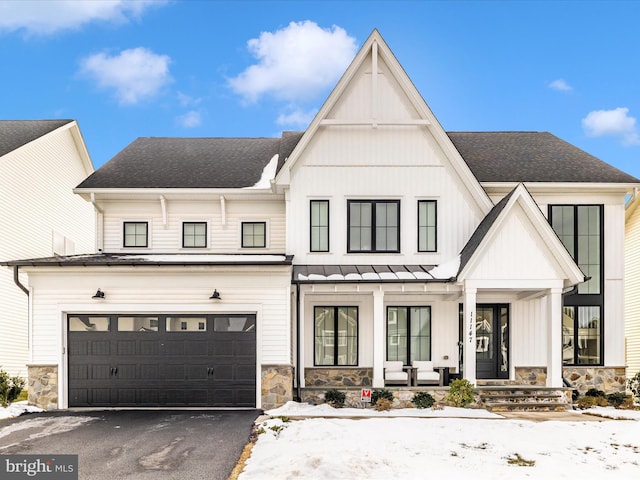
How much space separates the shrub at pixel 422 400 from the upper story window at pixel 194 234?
27.8 ft

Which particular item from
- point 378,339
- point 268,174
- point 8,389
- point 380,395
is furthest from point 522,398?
point 8,389

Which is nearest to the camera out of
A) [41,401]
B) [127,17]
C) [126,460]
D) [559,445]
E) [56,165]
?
[126,460]

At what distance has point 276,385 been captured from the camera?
15.3 m

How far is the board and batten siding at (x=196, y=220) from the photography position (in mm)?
19375

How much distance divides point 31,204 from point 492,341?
652 inches

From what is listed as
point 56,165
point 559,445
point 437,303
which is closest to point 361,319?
point 437,303

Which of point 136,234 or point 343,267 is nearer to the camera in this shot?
point 343,267

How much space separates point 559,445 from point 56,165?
66.5 feet

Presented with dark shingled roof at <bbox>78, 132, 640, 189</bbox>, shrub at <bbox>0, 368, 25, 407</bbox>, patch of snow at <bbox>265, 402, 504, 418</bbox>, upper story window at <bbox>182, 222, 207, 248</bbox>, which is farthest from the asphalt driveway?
dark shingled roof at <bbox>78, 132, 640, 189</bbox>

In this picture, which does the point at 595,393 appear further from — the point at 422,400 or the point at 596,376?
the point at 422,400

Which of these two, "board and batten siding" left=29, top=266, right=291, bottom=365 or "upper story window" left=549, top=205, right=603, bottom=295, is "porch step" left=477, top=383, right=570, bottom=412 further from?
"board and batten siding" left=29, top=266, right=291, bottom=365

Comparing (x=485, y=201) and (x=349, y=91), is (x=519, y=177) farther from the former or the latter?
(x=349, y=91)

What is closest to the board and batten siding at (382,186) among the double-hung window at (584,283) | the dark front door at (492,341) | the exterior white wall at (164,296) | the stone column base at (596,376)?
the dark front door at (492,341)

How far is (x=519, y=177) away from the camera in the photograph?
18656mm
